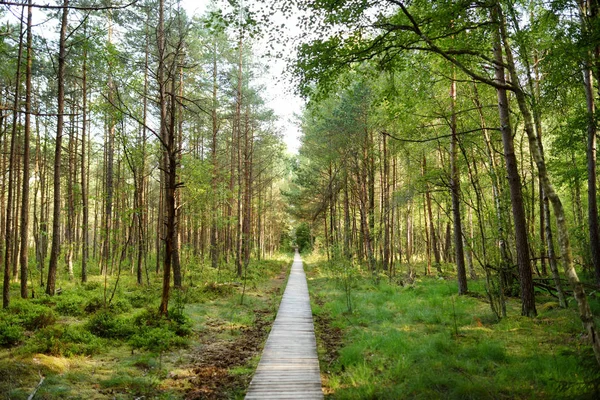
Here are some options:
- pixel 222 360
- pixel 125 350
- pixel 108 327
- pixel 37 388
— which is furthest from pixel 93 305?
pixel 37 388

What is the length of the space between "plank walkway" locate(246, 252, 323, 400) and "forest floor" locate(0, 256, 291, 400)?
1.16 ft

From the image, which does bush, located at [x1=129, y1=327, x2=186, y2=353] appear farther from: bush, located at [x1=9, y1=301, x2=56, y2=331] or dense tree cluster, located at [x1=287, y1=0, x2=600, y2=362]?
dense tree cluster, located at [x1=287, y1=0, x2=600, y2=362]

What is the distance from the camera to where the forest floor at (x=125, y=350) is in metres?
5.18

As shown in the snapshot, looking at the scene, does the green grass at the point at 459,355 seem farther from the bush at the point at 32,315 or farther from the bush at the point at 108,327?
the bush at the point at 32,315

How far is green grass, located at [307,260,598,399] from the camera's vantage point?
14.0ft

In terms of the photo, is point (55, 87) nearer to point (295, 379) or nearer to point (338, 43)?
point (338, 43)

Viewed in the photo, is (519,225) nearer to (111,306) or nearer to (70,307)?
(111,306)

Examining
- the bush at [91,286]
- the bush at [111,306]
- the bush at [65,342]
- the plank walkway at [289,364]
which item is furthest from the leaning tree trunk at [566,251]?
the bush at [91,286]

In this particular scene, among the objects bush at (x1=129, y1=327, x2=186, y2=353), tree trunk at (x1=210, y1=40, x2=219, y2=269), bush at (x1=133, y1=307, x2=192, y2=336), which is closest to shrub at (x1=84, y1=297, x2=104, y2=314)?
bush at (x1=133, y1=307, x2=192, y2=336)

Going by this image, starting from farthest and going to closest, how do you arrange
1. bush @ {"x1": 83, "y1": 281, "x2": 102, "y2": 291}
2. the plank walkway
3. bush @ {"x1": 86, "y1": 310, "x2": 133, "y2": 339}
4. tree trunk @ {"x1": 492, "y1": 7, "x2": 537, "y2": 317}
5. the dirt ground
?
bush @ {"x1": 83, "y1": 281, "x2": 102, "y2": 291} → tree trunk @ {"x1": 492, "y1": 7, "x2": 537, "y2": 317} → bush @ {"x1": 86, "y1": 310, "x2": 133, "y2": 339} → the dirt ground → the plank walkway

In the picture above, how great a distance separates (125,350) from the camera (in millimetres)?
7008

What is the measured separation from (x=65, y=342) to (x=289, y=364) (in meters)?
4.46

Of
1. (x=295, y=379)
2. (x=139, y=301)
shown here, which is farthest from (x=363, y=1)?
(x=139, y=301)

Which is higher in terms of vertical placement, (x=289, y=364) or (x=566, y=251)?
(x=566, y=251)
